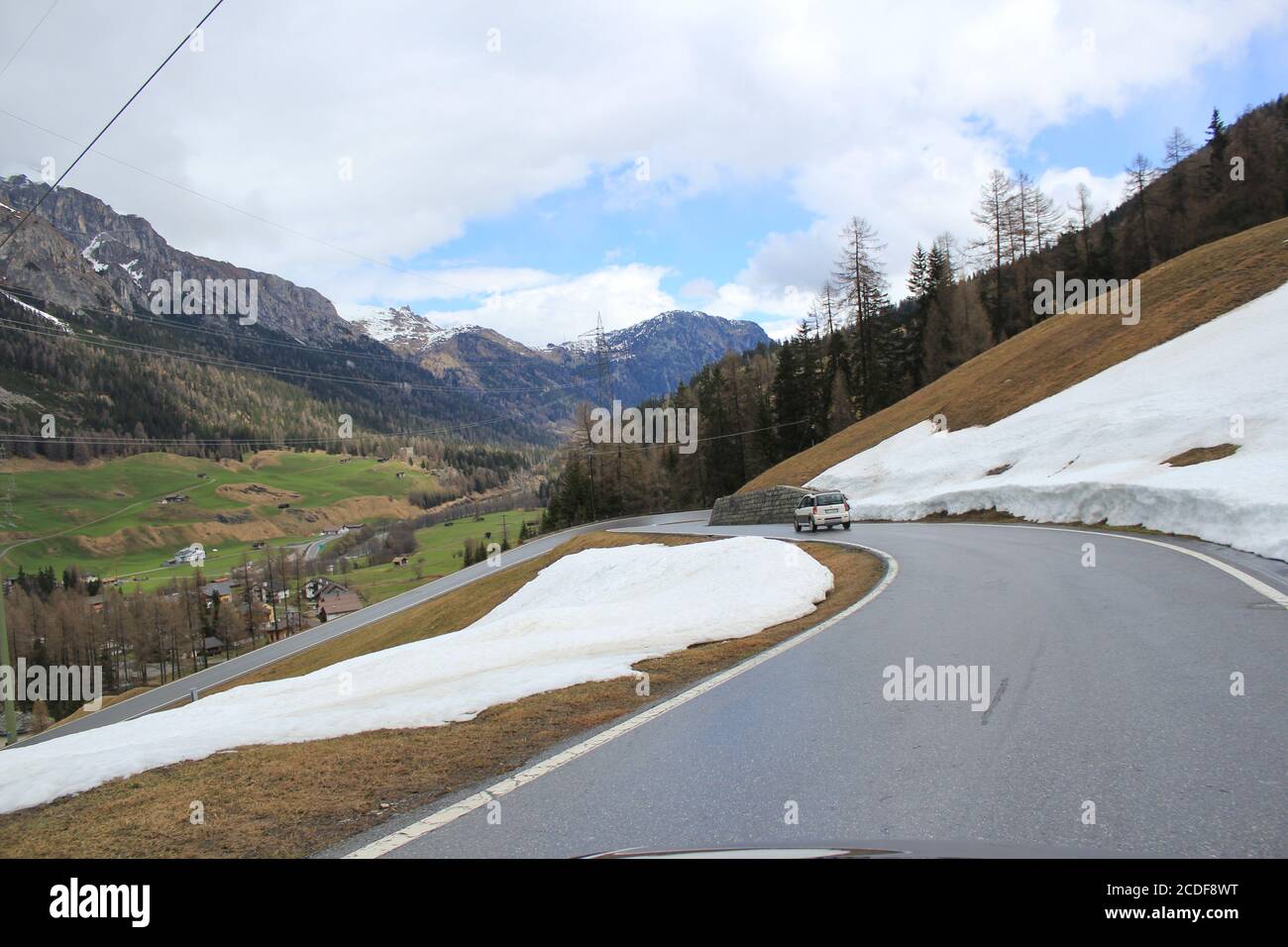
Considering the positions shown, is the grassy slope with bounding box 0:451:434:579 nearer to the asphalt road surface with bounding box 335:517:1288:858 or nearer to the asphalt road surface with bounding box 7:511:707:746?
the asphalt road surface with bounding box 7:511:707:746

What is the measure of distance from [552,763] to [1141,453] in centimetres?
3160

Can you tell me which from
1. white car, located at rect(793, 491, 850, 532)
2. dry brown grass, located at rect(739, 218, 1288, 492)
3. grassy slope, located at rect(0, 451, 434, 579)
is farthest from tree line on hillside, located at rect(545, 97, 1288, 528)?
grassy slope, located at rect(0, 451, 434, 579)

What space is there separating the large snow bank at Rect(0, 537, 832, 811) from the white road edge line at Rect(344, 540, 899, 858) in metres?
1.52

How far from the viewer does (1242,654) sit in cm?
674

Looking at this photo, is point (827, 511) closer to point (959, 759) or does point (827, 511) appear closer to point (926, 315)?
point (959, 759)

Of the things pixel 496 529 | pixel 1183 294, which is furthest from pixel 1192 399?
pixel 496 529

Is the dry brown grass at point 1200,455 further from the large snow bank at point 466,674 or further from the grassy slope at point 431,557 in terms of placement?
the grassy slope at point 431,557

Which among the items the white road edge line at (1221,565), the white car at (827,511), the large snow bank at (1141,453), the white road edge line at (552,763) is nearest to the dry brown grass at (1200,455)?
the large snow bank at (1141,453)

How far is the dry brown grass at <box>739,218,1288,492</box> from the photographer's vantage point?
140 ft

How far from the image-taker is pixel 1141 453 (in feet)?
93.5

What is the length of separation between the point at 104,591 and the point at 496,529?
6161cm

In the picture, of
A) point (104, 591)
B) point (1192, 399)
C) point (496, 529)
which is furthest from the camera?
point (496, 529)

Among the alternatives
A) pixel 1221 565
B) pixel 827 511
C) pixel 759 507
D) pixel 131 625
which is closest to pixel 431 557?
pixel 131 625
